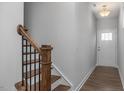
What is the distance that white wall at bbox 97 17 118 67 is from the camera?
776 centimetres

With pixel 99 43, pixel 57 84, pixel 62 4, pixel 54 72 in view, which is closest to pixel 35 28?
pixel 62 4

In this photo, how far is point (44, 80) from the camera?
2143mm

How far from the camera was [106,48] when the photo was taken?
26.1 feet

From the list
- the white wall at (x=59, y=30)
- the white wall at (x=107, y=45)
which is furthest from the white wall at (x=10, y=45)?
the white wall at (x=107, y=45)

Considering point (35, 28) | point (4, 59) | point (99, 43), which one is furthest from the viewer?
point (99, 43)

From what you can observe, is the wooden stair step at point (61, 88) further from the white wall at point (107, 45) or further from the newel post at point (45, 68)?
the white wall at point (107, 45)

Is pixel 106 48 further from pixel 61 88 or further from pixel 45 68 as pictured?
pixel 45 68

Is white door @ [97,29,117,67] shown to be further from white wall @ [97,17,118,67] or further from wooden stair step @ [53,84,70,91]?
wooden stair step @ [53,84,70,91]

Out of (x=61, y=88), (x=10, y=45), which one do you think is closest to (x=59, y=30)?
(x=61, y=88)

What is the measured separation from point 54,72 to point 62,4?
1723mm

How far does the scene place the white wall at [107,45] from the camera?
7.76m

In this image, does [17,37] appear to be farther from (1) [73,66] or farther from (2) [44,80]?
(1) [73,66]

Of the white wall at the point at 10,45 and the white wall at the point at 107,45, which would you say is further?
the white wall at the point at 107,45

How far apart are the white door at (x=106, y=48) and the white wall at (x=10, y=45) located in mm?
6295
